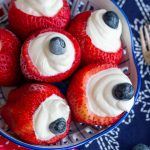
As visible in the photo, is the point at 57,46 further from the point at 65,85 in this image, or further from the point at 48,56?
the point at 65,85

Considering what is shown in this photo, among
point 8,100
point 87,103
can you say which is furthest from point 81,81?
point 8,100

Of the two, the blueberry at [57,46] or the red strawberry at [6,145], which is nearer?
the blueberry at [57,46]

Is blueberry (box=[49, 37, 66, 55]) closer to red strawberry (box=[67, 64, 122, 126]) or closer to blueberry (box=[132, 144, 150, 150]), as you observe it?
red strawberry (box=[67, 64, 122, 126])

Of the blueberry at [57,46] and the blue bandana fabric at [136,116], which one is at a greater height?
the blueberry at [57,46]

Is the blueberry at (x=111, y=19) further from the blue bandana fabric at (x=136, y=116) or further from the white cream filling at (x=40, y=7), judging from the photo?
the blue bandana fabric at (x=136, y=116)

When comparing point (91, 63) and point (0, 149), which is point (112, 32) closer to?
point (91, 63)

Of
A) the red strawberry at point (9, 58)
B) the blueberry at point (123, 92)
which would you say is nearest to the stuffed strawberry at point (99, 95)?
the blueberry at point (123, 92)
